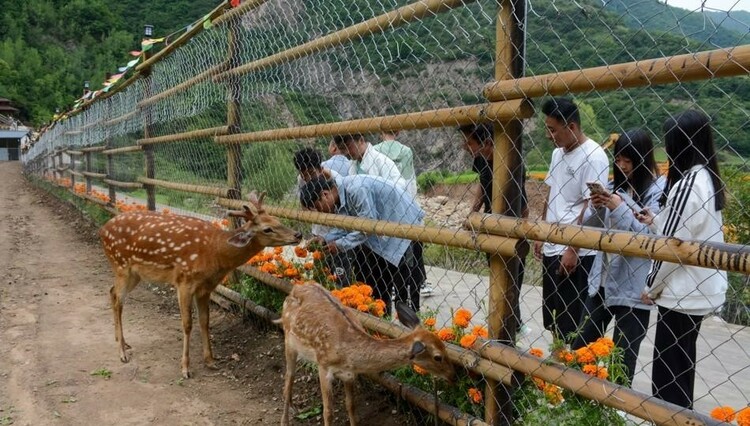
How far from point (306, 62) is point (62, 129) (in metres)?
16.4

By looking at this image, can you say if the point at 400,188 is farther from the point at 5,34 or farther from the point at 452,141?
the point at 5,34

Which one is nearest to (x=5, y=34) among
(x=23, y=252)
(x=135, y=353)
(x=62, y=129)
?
(x=62, y=129)

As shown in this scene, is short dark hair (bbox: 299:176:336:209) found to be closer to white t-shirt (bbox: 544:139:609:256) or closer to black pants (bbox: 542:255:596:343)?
white t-shirt (bbox: 544:139:609:256)

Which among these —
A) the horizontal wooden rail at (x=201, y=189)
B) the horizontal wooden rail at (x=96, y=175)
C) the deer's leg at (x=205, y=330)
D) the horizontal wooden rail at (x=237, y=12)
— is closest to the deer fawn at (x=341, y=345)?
the deer's leg at (x=205, y=330)

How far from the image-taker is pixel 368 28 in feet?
11.7

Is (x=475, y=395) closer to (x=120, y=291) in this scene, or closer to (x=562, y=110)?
(x=562, y=110)

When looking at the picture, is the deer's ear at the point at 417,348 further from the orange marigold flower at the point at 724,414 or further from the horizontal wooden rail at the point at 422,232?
the orange marigold flower at the point at 724,414

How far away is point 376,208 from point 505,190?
1549 mm

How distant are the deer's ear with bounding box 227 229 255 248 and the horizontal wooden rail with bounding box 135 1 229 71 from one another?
2374mm

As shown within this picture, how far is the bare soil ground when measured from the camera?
3762 millimetres

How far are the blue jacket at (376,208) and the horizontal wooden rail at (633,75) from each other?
1527 millimetres

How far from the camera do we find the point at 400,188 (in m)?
4.28

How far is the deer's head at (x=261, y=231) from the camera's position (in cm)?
427

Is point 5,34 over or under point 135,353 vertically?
over
